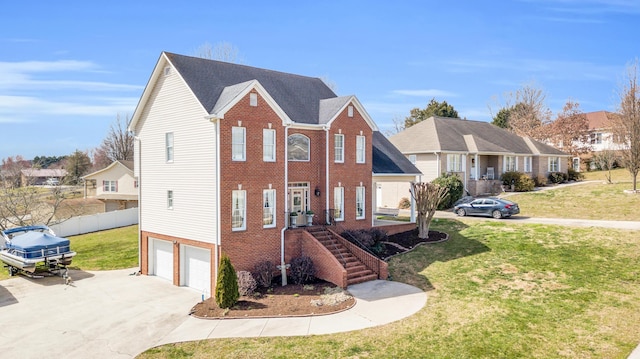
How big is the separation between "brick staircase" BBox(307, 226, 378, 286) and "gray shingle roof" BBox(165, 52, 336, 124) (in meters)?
6.03

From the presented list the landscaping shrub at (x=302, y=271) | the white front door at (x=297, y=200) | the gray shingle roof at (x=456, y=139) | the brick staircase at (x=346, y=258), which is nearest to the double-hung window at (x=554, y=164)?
the gray shingle roof at (x=456, y=139)

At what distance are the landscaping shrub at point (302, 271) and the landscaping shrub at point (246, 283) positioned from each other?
2.12m

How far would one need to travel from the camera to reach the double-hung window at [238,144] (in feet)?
62.8

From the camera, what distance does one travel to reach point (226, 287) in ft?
54.9

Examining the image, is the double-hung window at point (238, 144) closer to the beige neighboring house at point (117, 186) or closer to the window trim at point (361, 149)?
the window trim at point (361, 149)

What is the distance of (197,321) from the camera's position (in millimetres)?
15836

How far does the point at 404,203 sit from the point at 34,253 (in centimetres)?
2854

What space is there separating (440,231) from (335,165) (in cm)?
915

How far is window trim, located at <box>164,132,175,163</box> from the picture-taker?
837 inches

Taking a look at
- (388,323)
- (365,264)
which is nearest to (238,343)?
(388,323)

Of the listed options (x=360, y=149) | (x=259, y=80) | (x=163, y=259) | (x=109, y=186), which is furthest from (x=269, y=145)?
(x=109, y=186)

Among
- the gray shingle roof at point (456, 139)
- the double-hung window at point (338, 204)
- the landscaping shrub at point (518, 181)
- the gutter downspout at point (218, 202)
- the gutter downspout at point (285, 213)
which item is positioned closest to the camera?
the gutter downspout at point (218, 202)

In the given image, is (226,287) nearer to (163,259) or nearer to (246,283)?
(246,283)

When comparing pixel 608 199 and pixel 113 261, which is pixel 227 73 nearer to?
pixel 113 261
